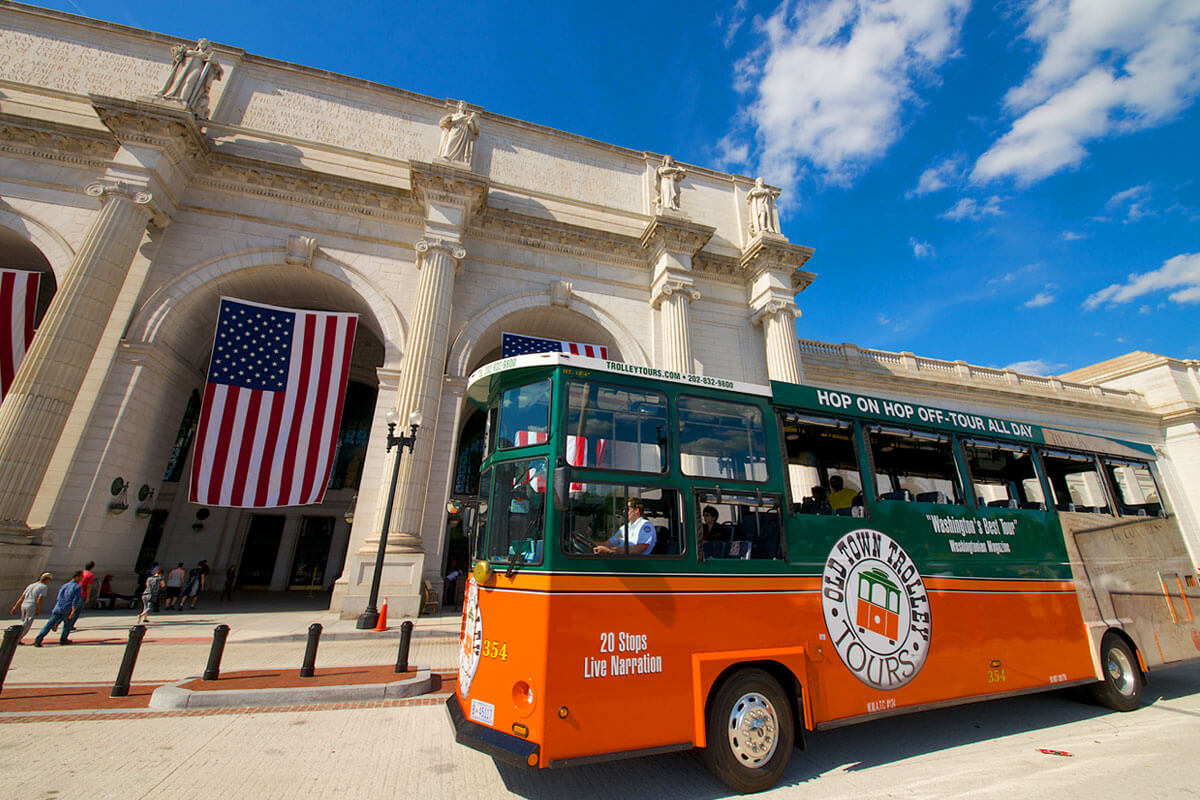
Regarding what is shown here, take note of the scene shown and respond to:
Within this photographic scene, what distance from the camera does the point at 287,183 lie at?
16.7 meters

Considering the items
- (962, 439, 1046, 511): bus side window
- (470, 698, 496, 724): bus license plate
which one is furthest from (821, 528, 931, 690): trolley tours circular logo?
(470, 698, 496, 724): bus license plate

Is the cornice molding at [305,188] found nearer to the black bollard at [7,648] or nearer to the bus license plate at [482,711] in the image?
the black bollard at [7,648]

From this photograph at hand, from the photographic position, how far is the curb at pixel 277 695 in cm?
559

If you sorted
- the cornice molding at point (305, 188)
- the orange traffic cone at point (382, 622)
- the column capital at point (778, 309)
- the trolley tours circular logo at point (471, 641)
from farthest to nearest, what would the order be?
the column capital at point (778, 309)
the cornice molding at point (305, 188)
the orange traffic cone at point (382, 622)
the trolley tours circular logo at point (471, 641)

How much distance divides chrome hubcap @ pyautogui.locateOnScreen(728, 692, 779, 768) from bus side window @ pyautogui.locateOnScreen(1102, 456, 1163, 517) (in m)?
7.12

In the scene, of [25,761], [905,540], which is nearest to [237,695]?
[25,761]

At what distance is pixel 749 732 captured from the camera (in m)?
4.32

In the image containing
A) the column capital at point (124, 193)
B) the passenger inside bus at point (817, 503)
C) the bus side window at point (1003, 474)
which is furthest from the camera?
the column capital at point (124, 193)

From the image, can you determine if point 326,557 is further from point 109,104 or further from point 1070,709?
point 1070,709

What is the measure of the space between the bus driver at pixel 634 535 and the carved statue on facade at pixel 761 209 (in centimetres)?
1953

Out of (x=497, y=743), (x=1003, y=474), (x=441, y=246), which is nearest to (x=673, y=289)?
(x=441, y=246)

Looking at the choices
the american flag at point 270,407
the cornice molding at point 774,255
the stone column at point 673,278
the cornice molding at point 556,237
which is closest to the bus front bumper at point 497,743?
the american flag at point 270,407

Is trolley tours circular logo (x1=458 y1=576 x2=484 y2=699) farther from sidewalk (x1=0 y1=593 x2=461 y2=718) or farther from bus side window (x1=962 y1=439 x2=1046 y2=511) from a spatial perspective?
bus side window (x1=962 y1=439 x2=1046 y2=511)

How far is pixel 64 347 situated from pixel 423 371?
877cm
